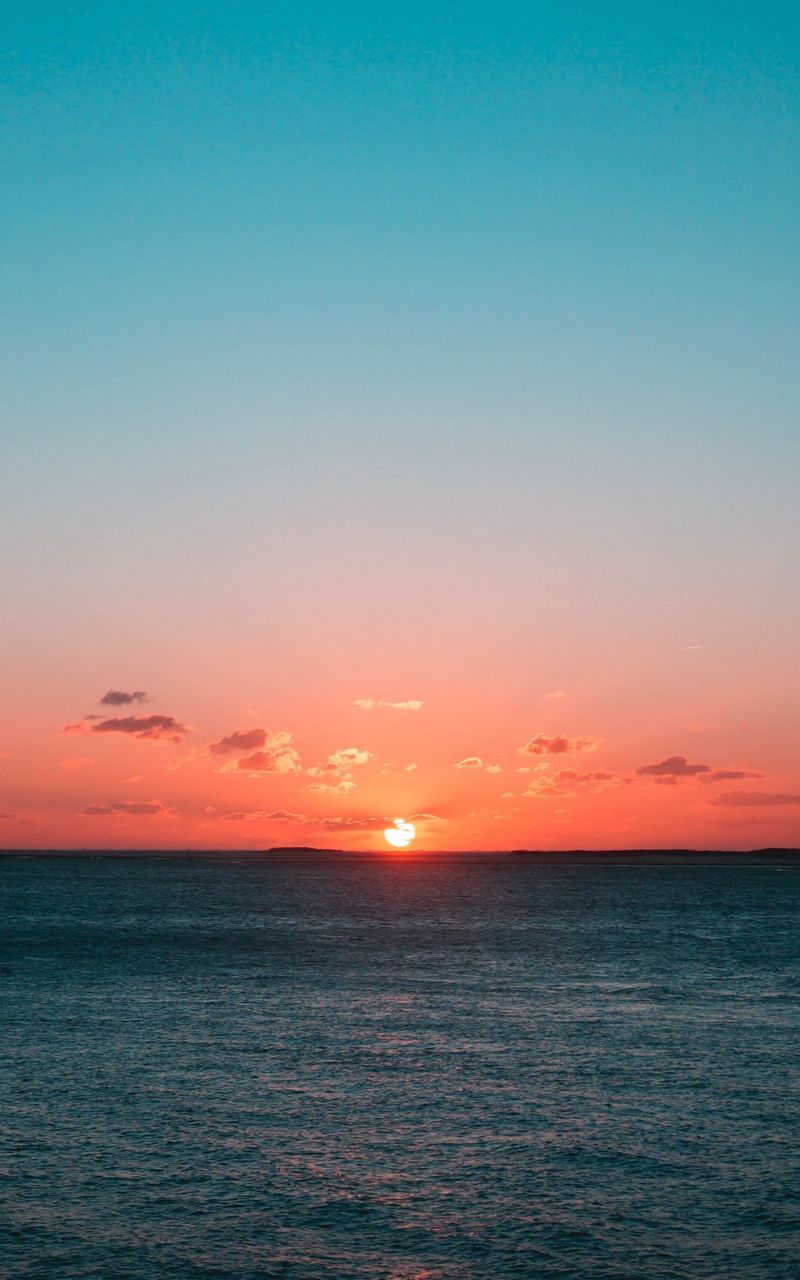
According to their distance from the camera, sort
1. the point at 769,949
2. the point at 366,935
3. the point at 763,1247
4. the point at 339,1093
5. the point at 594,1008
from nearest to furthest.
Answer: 1. the point at 763,1247
2. the point at 339,1093
3. the point at 594,1008
4. the point at 769,949
5. the point at 366,935

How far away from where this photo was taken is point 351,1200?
24094 millimetres

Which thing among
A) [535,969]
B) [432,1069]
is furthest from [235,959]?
[432,1069]

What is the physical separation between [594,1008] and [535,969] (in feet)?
53.8

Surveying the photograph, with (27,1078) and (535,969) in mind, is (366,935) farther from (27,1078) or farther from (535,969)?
(27,1078)

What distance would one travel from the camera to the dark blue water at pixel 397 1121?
70.8 ft

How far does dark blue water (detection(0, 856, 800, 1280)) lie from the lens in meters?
21.6

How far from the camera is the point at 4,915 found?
10806 cm

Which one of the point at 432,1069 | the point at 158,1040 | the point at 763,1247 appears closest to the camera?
the point at 763,1247

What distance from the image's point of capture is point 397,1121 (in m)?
30.2

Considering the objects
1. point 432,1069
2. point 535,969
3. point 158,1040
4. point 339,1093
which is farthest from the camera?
point 535,969

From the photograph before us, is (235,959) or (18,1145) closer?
(18,1145)

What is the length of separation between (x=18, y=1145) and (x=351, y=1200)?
880cm

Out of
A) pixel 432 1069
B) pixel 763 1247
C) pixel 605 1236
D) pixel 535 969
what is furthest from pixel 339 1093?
pixel 535 969

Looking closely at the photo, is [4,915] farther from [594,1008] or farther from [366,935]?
[594,1008]
